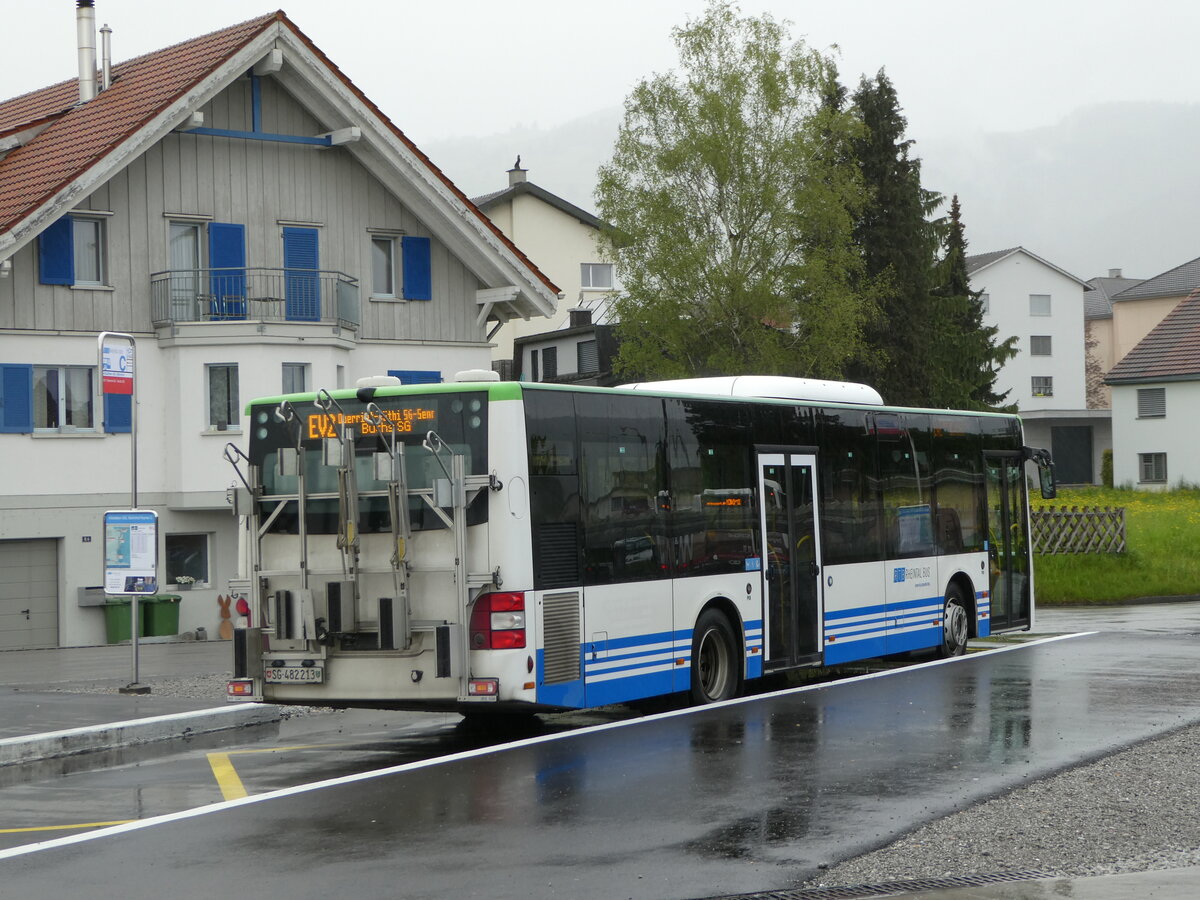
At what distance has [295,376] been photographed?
106ft

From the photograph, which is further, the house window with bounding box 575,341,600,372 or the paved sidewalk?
the house window with bounding box 575,341,600,372

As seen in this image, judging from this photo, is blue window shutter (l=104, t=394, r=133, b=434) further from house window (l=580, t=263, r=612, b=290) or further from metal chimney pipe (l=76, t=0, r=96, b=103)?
house window (l=580, t=263, r=612, b=290)

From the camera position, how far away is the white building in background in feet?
286

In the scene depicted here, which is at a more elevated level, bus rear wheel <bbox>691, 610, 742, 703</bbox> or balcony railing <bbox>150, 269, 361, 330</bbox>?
balcony railing <bbox>150, 269, 361, 330</bbox>

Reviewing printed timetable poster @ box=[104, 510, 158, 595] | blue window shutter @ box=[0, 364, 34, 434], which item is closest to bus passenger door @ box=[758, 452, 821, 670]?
printed timetable poster @ box=[104, 510, 158, 595]

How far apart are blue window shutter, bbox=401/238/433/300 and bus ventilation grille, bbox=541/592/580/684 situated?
22.6 meters

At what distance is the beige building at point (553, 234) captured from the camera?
2788 inches

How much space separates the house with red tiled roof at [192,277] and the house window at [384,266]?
4cm

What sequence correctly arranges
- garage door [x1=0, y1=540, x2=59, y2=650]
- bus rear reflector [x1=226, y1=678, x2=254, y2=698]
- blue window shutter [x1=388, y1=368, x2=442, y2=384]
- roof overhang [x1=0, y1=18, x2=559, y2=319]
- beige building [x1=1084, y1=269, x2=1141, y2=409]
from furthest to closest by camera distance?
beige building [x1=1084, y1=269, x2=1141, y2=409]
blue window shutter [x1=388, y1=368, x2=442, y2=384]
garage door [x1=0, y1=540, x2=59, y2=650]
roof overhang [x1=0, y1=18, x2=559, y2=319]
bus rear reflector [x1=226, y1=678, x2=254, y2=698]

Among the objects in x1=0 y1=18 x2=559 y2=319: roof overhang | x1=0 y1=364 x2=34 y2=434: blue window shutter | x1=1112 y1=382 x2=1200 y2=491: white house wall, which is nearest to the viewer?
x1=0 y1=18 x2=559 y2=319: roof overhang

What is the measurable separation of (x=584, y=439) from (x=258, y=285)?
2038 centimetres

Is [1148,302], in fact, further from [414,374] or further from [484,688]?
[484,688]

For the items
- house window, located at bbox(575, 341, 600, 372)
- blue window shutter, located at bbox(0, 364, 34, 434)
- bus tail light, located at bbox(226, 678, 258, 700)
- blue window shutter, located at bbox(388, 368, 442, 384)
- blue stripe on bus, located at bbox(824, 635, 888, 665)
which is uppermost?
house window, located at bbox(575, 341, 600, 372)

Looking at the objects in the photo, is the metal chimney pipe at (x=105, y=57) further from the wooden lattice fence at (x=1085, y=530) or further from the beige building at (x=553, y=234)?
the beige building at (x=553, y=234)
